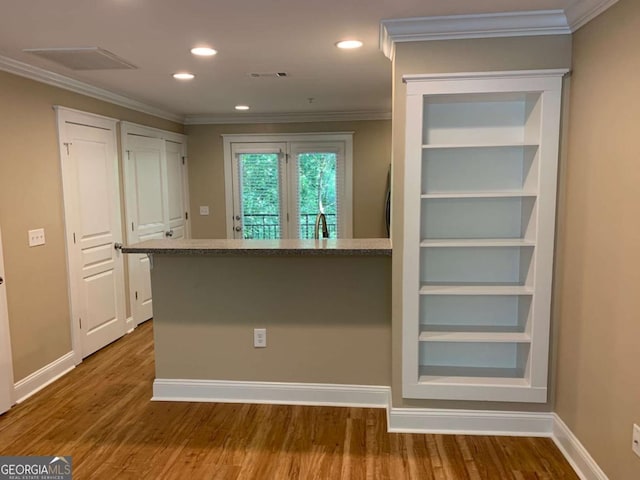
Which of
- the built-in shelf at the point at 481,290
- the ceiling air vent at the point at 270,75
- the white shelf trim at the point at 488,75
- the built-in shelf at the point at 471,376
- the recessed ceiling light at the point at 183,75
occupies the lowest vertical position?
the built-in shelf at the point at 471,376

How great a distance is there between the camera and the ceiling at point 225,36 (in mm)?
2092

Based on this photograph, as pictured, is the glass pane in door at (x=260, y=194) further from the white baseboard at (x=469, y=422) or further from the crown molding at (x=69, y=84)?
the white baseboard at (x=469, y=422)

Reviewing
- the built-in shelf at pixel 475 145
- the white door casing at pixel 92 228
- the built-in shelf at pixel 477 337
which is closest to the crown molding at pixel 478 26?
the built-in shelf at pixel 475 145

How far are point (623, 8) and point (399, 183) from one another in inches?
47.1

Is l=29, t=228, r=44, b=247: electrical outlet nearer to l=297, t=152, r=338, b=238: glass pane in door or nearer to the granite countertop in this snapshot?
the granite countertop

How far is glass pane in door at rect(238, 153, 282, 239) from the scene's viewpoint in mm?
5762

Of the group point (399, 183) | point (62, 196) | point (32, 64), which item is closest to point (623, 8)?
point (399, 183)

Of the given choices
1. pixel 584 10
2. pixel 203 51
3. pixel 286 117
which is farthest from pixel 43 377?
pixel 584 10

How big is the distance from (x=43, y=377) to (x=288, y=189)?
3370mm

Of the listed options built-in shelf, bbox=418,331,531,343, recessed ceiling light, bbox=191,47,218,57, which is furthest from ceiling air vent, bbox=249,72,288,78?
built-in shelf, bbox=418,331,531,343

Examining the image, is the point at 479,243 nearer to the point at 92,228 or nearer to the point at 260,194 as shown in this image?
the point at 92,228

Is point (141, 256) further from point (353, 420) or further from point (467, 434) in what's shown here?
point (467, 434)

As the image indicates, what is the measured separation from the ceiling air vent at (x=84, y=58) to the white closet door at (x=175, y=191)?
2073 mm

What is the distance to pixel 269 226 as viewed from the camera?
5.87 m
